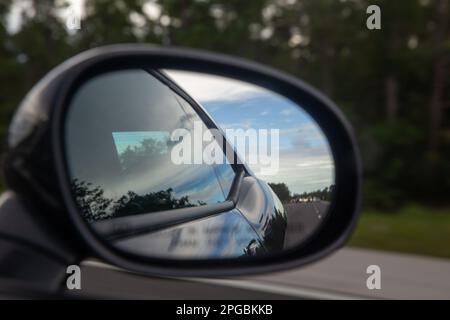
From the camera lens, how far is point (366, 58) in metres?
24.2

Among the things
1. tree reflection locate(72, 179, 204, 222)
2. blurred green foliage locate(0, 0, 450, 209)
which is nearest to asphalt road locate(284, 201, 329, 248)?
tree reflection locate(72, 179, 204, 222)

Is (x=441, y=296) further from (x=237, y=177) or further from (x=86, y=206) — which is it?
(x=86, y=206)

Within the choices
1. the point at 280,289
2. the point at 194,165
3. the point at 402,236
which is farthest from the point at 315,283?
the point at 402,236

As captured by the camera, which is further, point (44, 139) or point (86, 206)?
point (86, 206)

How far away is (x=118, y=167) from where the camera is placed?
1.67 metres

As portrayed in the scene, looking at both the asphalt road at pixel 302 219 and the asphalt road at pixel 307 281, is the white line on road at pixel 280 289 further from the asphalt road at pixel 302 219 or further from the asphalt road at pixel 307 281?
the asphalt road at pixel 302 219

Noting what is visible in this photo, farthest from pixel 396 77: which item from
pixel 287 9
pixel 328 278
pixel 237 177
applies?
pixel 237 177

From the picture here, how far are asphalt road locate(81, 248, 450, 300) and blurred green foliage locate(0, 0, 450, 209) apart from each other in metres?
8.56

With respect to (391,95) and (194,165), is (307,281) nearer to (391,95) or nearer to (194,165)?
(194,165)

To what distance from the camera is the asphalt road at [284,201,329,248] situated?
1836 mm

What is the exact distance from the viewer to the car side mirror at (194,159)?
159 centimetres

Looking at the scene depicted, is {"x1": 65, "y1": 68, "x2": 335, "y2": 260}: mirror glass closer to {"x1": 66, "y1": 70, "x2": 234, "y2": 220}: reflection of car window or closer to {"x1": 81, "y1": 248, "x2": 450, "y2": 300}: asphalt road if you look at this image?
{"x1": 66, "y1": 70, "x2": 234, "y2": 220}: reflection of car window

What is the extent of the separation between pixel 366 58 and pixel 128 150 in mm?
23675

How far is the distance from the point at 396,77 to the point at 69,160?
84.1 ft
